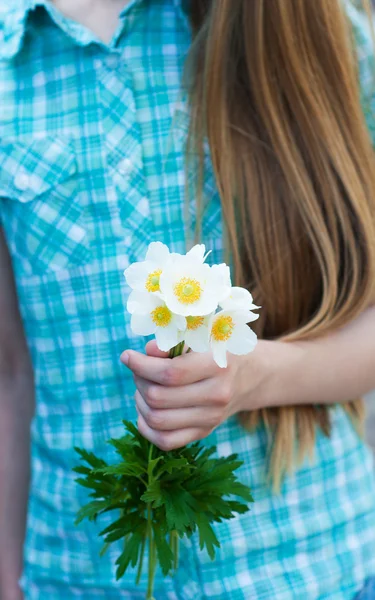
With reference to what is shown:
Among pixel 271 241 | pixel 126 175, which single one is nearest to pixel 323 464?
pixel 271 241

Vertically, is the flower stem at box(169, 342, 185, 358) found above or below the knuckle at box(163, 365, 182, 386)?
above

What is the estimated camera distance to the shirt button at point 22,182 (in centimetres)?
137

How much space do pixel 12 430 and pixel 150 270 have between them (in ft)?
2.80

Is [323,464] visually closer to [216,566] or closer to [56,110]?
[216,566]

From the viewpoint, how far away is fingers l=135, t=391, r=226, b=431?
0.97m

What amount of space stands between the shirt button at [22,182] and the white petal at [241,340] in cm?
68

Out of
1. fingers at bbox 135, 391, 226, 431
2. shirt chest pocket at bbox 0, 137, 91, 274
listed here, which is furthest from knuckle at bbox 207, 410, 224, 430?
shirt chest pocket at bbox 0, 137, 91, 274

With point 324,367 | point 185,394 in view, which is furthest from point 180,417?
point 324,367

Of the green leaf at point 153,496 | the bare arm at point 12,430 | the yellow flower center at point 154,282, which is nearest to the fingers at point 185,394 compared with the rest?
the green leaf at point 153,496

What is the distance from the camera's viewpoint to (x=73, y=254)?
4.49ft

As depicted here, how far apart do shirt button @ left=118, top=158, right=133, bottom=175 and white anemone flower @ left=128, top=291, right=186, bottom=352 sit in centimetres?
59

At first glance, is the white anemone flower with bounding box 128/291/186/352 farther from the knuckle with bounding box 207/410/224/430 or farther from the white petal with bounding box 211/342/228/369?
the knuckle with bounding box 207/410/224/430

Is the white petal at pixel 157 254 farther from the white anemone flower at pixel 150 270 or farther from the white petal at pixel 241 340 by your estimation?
the white petal at pixel 241 340

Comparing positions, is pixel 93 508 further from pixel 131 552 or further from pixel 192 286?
pixel 192 286
